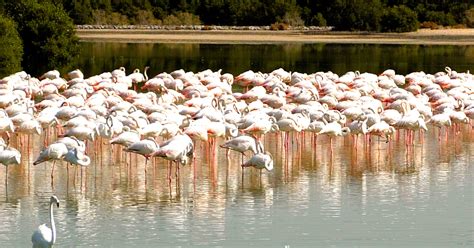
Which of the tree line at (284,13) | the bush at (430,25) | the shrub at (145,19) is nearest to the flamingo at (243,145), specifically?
the tree line at (284,13)

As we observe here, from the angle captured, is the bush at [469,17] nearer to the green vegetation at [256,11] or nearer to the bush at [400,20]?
the green vegetation at [256,11]

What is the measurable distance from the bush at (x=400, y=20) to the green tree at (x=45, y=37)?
34915mm

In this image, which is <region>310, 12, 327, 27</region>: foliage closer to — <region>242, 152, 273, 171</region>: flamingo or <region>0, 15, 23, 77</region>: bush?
<region>0, 15, 23, 77</region>: bush

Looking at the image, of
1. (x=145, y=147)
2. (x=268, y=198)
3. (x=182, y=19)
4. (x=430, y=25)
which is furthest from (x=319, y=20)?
(x=268, y=198)

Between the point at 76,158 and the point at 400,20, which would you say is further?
the point at 400,20

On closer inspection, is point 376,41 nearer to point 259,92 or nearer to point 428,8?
point 428,8

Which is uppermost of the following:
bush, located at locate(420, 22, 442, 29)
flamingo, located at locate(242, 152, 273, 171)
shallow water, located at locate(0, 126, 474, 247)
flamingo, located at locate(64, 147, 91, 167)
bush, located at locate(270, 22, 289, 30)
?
bush, located at locate(270, 22, 289, 30)

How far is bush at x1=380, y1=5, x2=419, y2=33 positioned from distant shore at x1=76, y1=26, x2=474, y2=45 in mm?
686

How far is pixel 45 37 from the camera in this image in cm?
4106

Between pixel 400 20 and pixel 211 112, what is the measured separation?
54.2m

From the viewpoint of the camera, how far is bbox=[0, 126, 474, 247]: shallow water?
14.2 metres

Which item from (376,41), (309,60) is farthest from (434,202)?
(376,41)

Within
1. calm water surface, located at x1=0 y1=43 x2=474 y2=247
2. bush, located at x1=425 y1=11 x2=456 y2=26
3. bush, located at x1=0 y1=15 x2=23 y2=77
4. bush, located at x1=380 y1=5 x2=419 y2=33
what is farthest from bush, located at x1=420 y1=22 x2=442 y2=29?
calm water surface, located at x1=0 y1=43 x2=474 y2=247

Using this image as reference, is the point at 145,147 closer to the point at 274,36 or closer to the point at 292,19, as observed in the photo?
the point at 274,36
